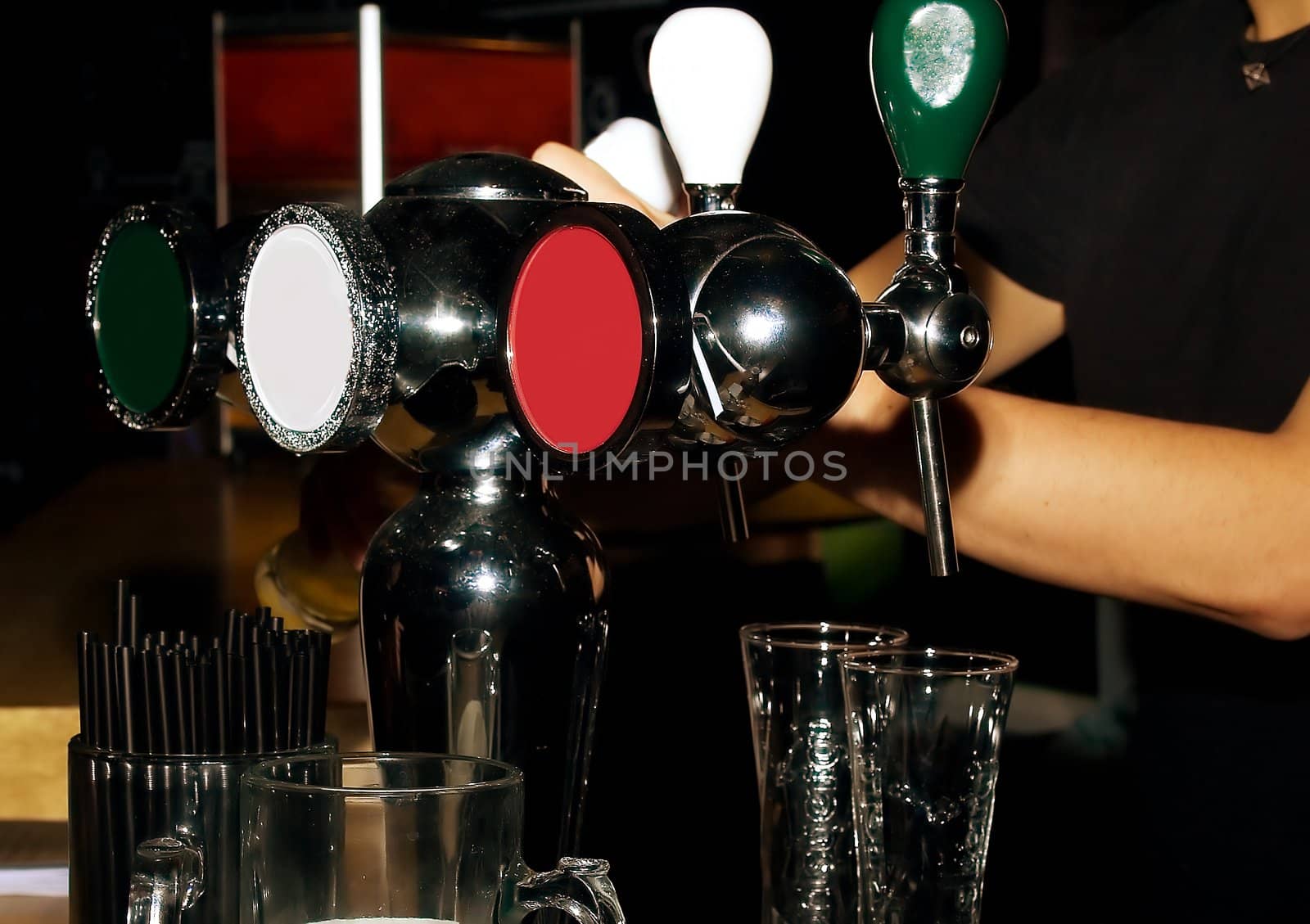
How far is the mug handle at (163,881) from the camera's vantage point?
44 cm

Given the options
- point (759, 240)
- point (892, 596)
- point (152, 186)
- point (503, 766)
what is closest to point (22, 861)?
point (503, 766)

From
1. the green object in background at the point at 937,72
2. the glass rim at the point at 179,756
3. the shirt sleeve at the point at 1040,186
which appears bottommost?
the glass rim at the point at 179,756

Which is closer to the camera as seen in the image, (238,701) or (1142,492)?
(238,701)

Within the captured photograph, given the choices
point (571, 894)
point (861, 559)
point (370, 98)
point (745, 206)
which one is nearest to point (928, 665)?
point (571, 894)

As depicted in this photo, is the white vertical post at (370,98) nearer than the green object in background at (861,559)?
No

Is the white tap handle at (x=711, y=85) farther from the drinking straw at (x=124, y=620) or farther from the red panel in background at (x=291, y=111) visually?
the red panel in background at (x=291, y=111)

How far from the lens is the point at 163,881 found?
0.45m

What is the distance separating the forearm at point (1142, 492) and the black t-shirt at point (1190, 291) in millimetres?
272

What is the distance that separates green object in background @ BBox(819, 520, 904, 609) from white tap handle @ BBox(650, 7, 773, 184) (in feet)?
3.31

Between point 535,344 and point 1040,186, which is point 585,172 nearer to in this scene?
point 535,344

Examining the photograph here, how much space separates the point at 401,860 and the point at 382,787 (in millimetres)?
43

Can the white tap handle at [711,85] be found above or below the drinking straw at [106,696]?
above

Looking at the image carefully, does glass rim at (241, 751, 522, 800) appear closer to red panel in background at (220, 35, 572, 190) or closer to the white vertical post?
the white vertical post

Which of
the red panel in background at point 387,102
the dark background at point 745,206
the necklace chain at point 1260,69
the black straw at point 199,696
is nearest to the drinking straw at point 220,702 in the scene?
the black straw at point 199,696
